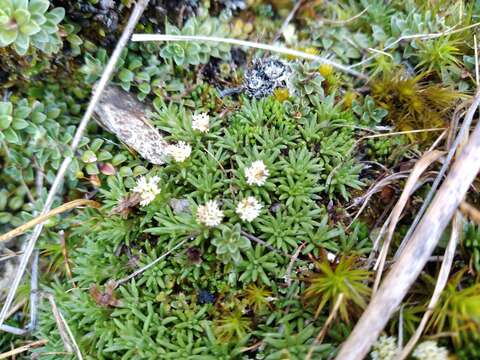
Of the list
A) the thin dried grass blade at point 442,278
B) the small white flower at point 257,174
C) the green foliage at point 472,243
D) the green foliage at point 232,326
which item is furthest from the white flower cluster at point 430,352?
the small white flower at point 257,174

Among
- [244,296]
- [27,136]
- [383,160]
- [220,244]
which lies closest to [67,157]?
[27,136]

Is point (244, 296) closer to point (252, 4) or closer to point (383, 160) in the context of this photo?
point (383, 160)

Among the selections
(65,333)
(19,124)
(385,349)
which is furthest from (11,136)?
(385,349)

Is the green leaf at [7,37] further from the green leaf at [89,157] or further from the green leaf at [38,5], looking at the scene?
the green leaf at [89,157]

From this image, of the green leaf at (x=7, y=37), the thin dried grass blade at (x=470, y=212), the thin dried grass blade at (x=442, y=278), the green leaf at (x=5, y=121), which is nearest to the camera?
the thin dried grass blade at (x=442, y=278)

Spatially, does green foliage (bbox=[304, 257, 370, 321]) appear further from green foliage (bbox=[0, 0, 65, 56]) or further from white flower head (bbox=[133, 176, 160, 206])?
green foliage (bbox=[0, 0, 65, 56])

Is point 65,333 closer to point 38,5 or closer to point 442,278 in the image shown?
point 38,5
